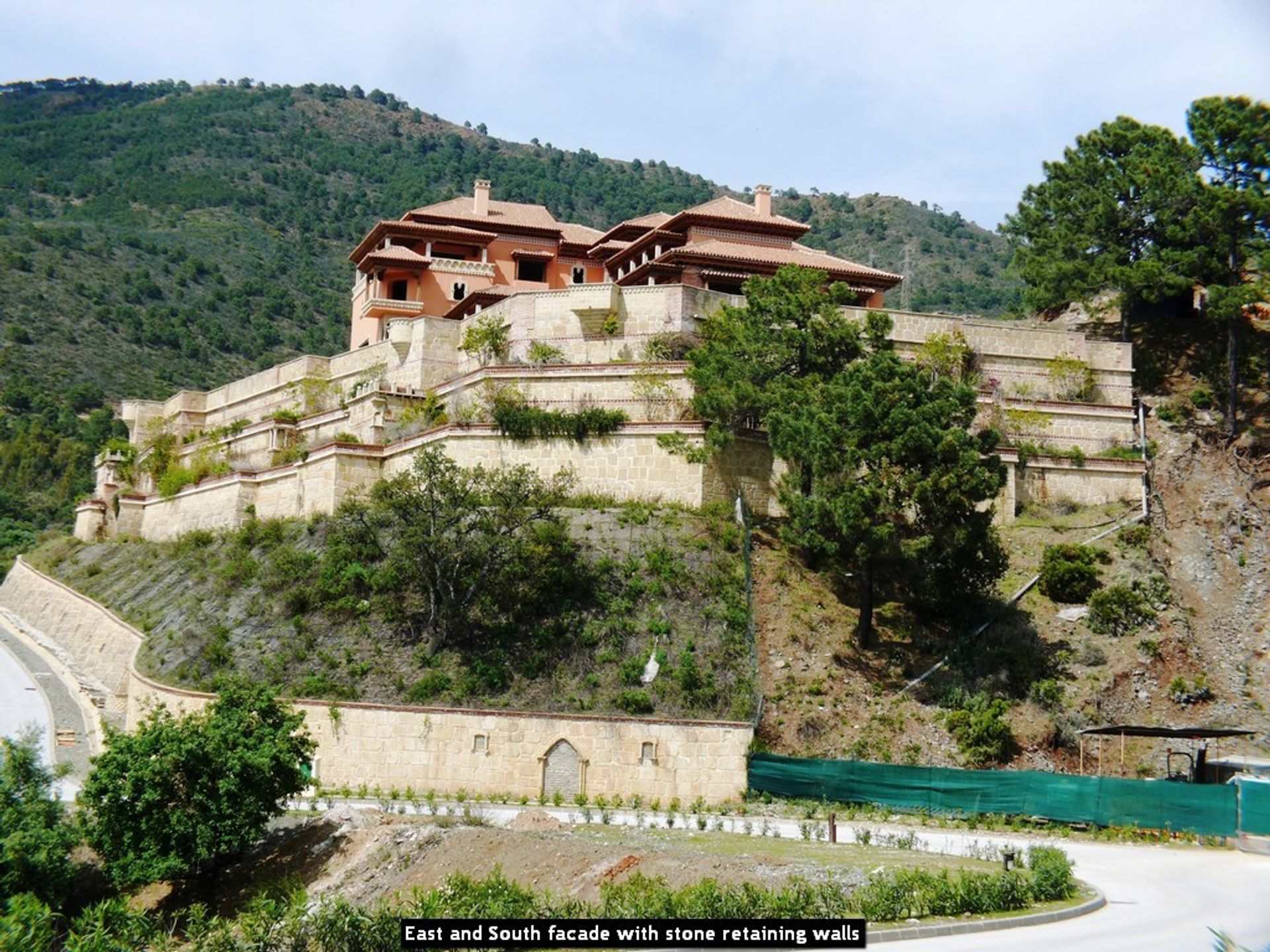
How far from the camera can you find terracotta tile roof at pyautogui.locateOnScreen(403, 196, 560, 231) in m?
56.1

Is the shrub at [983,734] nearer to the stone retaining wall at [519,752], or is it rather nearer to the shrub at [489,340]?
the stone retaining wall at [519,752]

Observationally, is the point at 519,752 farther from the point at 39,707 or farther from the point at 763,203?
the point at 763,203

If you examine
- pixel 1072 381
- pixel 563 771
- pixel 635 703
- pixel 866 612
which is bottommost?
pixel 563 771

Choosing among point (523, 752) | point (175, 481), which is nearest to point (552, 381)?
point (523, 752)

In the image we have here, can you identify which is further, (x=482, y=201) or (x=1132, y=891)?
(x=482, y=201)

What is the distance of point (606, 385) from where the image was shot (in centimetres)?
4338

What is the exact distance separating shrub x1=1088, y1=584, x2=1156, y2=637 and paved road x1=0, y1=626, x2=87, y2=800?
2662 cm

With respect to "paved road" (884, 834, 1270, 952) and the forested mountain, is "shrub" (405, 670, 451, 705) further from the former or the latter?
the forested mountain

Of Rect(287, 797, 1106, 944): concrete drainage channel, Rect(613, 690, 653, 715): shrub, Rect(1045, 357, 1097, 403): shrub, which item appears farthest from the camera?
Rect(1045, 357, 1097, 403): shrub

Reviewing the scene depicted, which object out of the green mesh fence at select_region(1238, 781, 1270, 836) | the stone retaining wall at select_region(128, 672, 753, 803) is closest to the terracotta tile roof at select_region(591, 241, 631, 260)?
the stone retaining wall at select_region(128, 672, 753, 803)

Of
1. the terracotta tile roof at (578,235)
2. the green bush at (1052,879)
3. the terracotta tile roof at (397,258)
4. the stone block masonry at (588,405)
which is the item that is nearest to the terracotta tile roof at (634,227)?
the terracotta tile roof at (578,235)

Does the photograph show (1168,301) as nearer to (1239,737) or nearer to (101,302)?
(1239,737)

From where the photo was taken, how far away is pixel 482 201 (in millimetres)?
57938
